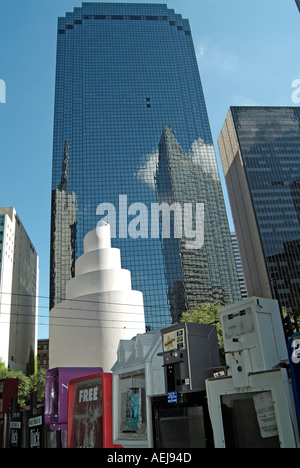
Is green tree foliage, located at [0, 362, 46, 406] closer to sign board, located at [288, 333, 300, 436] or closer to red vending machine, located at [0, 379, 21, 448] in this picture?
red vending machine, located at [0, 379, 21, 448]

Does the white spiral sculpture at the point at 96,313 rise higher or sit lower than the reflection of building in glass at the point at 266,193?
lower

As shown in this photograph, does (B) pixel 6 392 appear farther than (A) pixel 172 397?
Yes

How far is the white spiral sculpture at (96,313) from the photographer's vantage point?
42.4 metres

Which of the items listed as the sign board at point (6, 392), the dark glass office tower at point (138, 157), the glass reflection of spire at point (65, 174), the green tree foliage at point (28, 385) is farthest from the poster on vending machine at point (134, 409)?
the glass reflection of spire at point (65, 174)

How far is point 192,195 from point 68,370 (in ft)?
379

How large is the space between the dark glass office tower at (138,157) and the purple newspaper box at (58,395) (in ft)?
317

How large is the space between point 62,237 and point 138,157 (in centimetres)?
3655

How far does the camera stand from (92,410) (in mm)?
12352

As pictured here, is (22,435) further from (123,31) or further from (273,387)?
(123,31)

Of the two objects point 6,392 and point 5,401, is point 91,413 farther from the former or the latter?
point 6,392

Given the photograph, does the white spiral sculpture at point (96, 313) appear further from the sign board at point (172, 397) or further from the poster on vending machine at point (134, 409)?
the sign board at point (172, 397)

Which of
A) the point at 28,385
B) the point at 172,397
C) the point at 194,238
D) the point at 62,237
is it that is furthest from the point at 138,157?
the point at 172,397

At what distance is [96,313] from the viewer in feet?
144

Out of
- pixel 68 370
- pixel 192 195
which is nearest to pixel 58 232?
pixel 192 195
